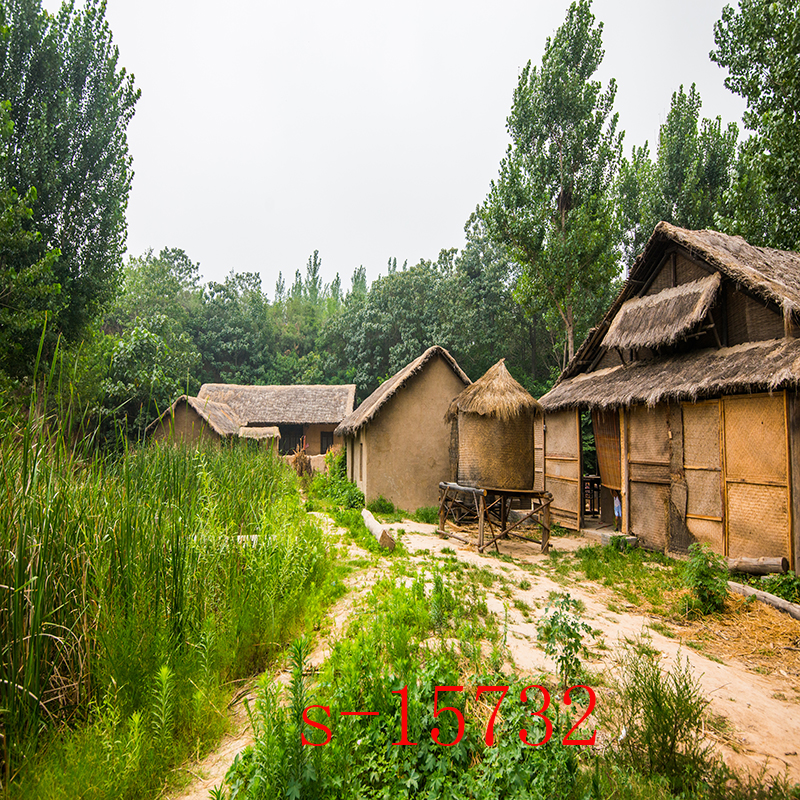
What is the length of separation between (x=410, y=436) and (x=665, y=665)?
28.6 ft

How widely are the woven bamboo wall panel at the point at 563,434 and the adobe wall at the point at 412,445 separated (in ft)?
8.58

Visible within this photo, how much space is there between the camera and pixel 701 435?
751cm

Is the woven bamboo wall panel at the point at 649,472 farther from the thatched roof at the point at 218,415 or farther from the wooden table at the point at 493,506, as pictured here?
the thatched roof at the point at 218,415

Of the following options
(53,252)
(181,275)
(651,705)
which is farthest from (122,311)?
(651,705)

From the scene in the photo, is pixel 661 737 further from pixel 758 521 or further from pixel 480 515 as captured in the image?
pixel 480 515

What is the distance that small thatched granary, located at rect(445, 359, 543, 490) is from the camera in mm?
8797

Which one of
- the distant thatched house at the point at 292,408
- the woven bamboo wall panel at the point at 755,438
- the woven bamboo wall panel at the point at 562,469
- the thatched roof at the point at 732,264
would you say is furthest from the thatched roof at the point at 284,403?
the woven bamboo wall panel at the point at 755,438

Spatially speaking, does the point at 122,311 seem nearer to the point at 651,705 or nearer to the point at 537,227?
the point at 537,227

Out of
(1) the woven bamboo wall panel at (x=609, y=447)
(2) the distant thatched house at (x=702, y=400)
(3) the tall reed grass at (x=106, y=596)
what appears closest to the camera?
(3) the tall reed grass at (x=106, y=596)

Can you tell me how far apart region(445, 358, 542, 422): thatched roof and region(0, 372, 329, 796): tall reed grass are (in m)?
5.43

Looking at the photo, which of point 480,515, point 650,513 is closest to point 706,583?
point 650,513

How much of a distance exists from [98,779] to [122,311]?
34032 millimetres

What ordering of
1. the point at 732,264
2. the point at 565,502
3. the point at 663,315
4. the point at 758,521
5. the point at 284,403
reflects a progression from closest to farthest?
the point at 758,521 → the point at 732,264 → the point at 663,315 → the point at 565,502 → the point at 284,403

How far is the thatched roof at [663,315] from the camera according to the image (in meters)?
7.90
